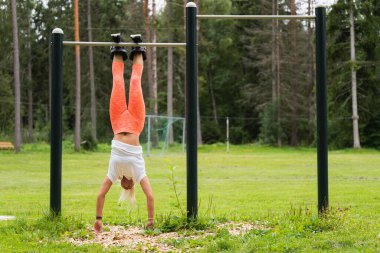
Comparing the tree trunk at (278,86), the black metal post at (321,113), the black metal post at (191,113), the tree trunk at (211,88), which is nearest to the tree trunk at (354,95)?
the tree trunk at (278,86)

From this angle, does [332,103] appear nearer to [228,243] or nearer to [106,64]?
[106,64]

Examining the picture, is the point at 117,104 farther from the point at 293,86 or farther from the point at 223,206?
the point at 293,86

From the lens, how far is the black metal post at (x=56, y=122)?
22.3 feet

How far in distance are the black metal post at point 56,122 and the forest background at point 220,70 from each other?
22.6 meters

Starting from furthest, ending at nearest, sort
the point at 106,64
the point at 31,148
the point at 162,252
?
the point at 106,64 < the point at 31,148 < the point at 162,252

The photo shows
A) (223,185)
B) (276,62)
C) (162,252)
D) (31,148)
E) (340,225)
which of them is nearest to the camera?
(162,252)

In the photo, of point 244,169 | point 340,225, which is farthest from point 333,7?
point 340,225

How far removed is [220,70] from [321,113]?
42.9 meters

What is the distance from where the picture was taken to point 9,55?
1649 inches

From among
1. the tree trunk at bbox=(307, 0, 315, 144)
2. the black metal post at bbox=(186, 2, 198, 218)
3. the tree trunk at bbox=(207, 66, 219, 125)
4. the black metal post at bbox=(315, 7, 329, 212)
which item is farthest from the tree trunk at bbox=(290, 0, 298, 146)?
the black metal post at bbox=(186, 2, 198, 218)

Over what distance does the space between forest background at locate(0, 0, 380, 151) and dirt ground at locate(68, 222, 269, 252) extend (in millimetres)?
23174

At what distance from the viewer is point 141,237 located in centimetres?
625

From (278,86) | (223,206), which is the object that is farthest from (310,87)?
(223,206)

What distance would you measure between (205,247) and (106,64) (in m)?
40.2
